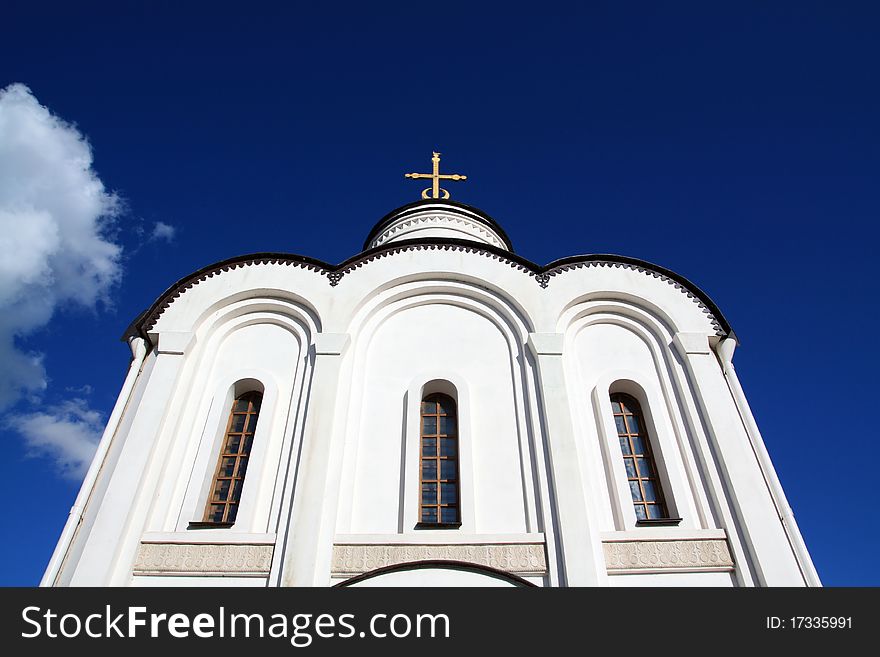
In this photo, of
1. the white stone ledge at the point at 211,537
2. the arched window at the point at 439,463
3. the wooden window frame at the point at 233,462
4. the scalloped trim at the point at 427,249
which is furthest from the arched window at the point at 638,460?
the wooden window frame at the point at 233,462

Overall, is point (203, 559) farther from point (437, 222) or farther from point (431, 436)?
point (437, 222)

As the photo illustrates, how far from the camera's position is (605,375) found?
9.48 metres

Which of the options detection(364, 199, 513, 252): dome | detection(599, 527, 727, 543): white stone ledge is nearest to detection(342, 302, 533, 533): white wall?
detection(599, 527, 727, 543): white stone ledge

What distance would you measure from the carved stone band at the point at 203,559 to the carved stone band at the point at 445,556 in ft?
3.02

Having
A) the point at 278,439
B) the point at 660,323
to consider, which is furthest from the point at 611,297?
the point at 278,439

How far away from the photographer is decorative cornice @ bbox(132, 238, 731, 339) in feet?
33.5

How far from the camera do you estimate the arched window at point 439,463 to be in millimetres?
7977

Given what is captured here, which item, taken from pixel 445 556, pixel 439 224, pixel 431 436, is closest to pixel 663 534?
pixel 445 556

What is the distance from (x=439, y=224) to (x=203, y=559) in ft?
31.7

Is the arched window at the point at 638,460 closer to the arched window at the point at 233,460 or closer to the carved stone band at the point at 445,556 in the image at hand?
the carved stone band at the point at 445,556
